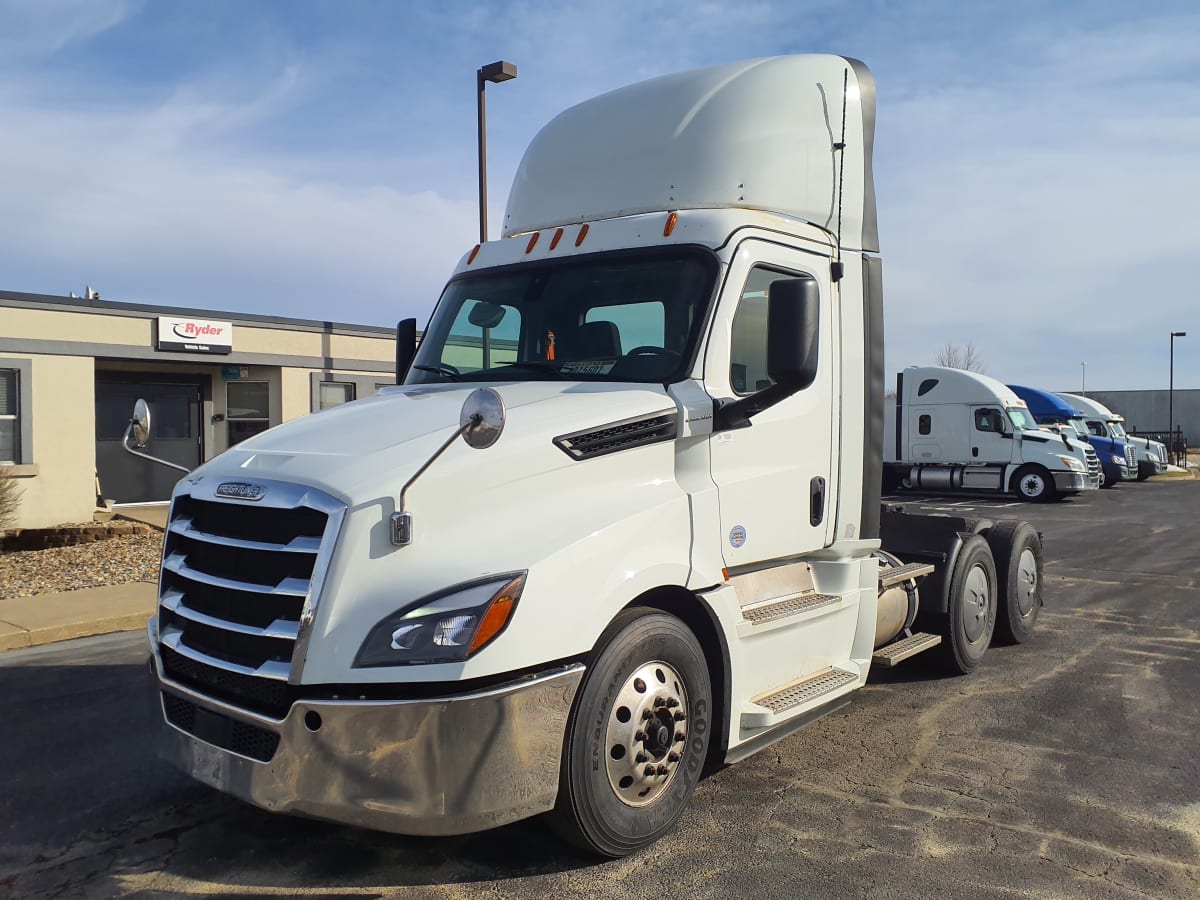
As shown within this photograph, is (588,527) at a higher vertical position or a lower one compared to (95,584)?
higher

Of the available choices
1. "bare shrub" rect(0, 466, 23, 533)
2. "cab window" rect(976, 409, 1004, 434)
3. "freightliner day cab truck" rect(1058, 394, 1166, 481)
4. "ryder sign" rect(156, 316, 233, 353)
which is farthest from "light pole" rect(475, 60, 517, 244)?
"freightliner day cab truck" rect(1058, 394, 1166, 481)

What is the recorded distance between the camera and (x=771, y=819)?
4.23 meters

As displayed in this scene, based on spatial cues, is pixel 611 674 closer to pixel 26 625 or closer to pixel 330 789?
pixel 330 789

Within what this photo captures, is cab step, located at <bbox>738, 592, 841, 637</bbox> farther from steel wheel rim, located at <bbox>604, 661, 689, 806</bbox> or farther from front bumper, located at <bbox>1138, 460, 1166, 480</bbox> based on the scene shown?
front bumper, located at <bbox>1138, 460, 1166, 480</bbox>

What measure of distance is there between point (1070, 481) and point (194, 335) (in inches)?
Answer: 784

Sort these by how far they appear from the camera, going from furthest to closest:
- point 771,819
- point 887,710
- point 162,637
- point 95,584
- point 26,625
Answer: point 95,584 < point 26,625 < point 887,710 < point 771,819 < point 162,637

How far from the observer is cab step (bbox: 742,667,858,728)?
4.30 meters

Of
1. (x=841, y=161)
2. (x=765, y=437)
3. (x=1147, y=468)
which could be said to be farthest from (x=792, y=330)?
(x=1147, y=468)

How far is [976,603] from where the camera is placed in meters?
7.04

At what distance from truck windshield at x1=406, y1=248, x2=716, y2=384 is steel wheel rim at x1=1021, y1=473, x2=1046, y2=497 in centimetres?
2237

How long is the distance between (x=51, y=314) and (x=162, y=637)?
13.3m

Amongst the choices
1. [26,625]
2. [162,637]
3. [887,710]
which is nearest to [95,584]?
[26,625]

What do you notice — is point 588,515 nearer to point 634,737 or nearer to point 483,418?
point 483,418

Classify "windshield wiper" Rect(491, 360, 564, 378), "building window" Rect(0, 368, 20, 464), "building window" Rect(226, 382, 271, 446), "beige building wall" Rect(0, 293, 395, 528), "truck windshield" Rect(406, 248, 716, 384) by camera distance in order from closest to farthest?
"truck windshield" Rect(406, 248, 716, 384), "windshield wiper" Rect(491, 360, 564, 378), "building window" Rect(0, 368, 20, 464), "beige building wall" Rect(0, 293, 395, 528), "building window" Rect(226, 382, 271, 446)
